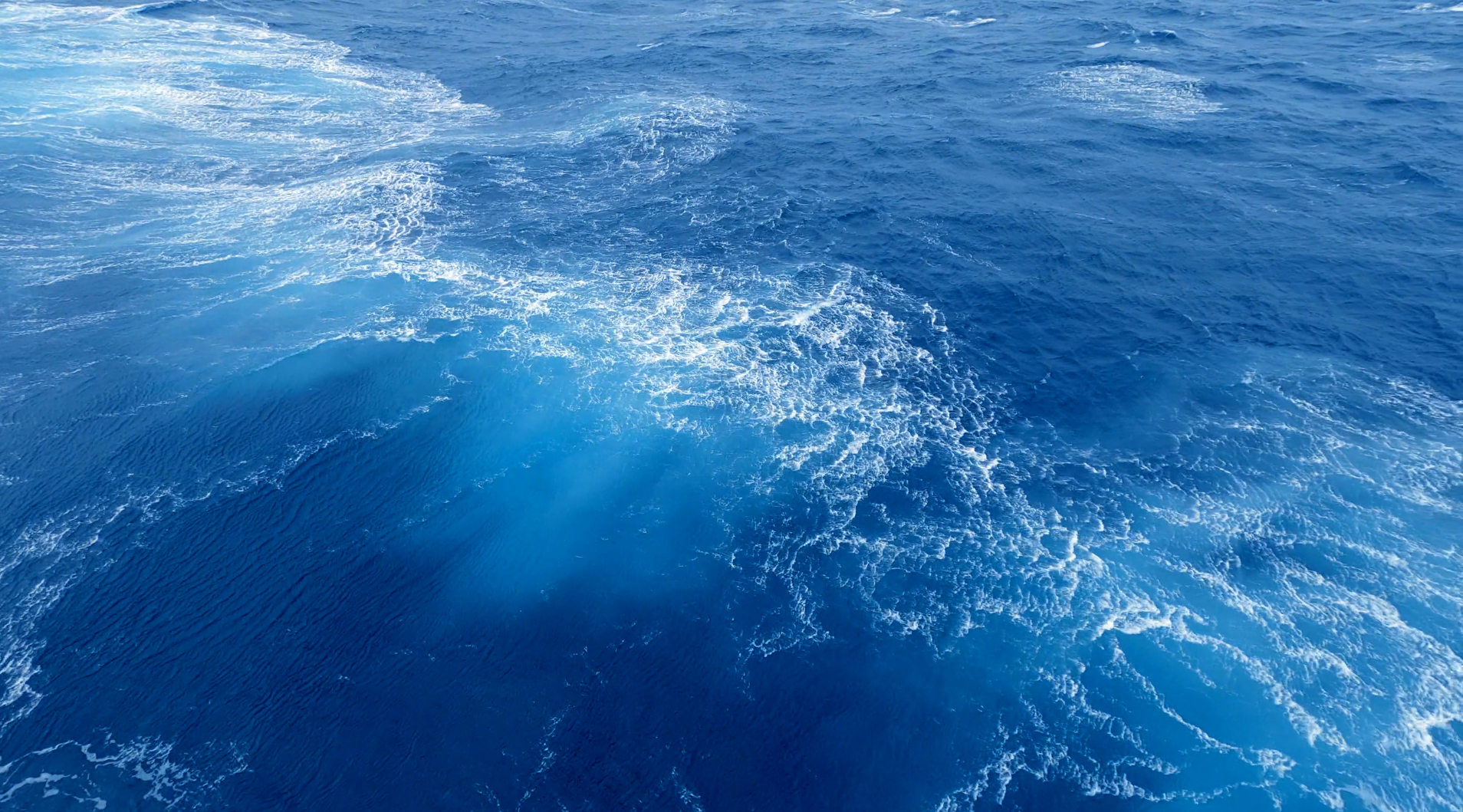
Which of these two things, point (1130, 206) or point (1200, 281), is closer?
point (1200, 281)

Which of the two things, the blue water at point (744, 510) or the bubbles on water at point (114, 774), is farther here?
the blue water at point (744, 510)

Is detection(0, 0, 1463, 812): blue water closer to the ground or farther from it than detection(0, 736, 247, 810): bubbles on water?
farther from it

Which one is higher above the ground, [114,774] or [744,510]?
[744,510]

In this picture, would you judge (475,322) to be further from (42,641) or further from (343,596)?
(42,641)

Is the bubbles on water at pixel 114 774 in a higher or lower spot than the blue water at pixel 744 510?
lower

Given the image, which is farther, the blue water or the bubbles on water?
the blue water

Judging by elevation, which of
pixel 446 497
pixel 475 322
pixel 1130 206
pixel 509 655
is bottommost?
pixel 509 655

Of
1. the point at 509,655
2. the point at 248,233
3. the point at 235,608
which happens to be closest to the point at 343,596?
the point at 235,608

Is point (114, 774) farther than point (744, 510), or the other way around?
point (744, 510)
